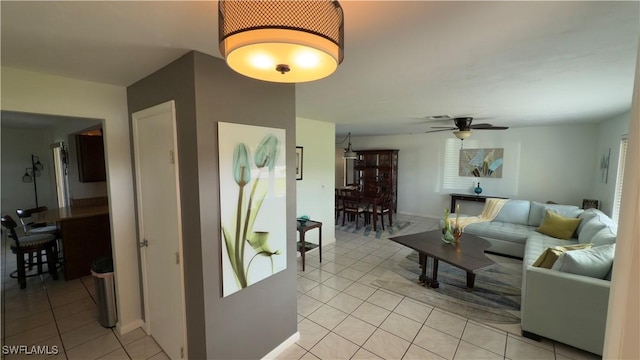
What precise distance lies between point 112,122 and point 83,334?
1.96 m

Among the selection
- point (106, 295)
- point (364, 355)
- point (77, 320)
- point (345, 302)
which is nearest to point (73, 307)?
point (77, 320)

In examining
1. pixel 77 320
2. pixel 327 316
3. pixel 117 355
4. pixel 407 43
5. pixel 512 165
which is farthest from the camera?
pixel 512 165

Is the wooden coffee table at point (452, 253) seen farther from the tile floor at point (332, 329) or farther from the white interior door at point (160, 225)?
the white interior door at point (160, 225)

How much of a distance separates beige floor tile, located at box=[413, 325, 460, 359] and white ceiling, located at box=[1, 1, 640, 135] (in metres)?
2.28

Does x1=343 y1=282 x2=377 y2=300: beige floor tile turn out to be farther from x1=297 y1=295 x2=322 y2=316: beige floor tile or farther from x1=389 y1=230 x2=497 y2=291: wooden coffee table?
x1=389 y1=230 x2=497 y2=291: wooden coffee table

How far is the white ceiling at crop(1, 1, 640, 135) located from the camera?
3.73ft

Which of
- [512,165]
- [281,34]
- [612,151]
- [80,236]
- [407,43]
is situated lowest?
[80,236]

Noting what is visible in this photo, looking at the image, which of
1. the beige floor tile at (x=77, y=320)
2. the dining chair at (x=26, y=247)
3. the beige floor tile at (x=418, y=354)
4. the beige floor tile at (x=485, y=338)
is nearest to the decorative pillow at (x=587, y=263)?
the beige floor tile at (x=485, y=338)

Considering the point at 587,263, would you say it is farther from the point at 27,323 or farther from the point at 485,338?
the point at 27,323

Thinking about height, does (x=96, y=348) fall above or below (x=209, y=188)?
below

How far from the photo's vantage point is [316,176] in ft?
15.2

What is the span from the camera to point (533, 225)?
15.0 feet

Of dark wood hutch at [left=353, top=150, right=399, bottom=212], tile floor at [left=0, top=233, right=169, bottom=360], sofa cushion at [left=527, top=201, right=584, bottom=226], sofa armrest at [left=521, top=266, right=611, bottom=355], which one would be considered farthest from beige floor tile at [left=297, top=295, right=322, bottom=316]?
dark wood hutch at [left=353, top=150, right=399, bottom=212]

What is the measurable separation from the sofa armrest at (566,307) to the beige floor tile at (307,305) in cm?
198
